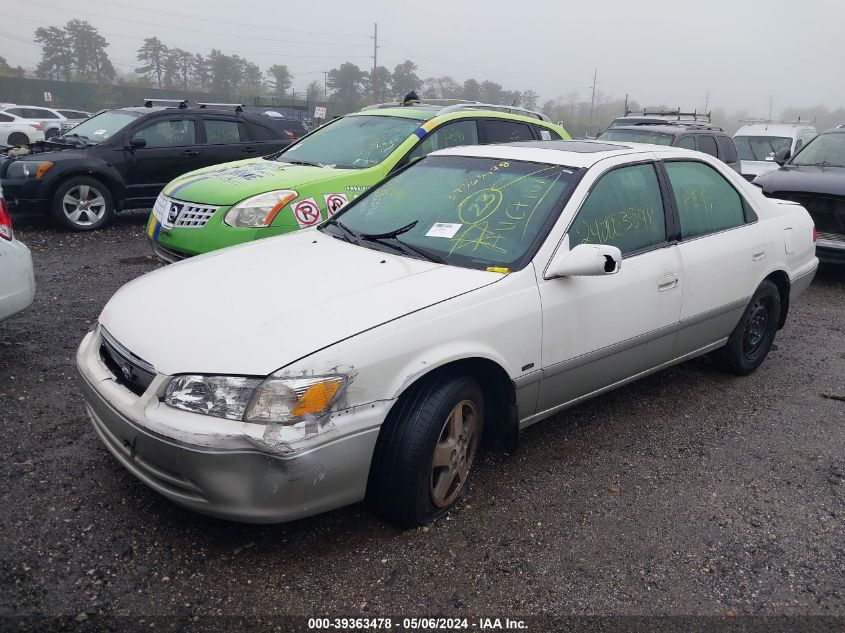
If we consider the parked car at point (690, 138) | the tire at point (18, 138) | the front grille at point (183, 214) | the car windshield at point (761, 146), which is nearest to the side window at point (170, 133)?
the front grille at point (183, 214)

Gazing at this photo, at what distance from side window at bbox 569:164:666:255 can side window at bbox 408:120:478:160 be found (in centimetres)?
266

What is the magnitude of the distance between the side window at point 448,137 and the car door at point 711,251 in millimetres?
2582

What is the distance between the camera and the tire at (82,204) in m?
8.59

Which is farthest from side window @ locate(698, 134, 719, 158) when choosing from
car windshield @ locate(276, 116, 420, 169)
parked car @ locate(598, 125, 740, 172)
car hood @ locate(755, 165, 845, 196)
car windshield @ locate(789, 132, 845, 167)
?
car windshield @ locate(276, 116, 420, 169)

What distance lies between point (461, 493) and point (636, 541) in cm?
78

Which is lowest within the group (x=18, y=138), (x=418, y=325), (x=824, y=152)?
(x=418, y=325)

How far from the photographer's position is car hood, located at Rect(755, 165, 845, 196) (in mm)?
7625

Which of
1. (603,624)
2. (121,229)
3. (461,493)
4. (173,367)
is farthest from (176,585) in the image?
(121,229)

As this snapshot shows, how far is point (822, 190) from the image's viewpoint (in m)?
7.64

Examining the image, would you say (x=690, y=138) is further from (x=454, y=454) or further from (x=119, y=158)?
(x=454, y=454)

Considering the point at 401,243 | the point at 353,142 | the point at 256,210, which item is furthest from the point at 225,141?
the point at 401,243

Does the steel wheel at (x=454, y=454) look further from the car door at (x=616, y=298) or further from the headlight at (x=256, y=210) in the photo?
the headlight at (x=256, y=210)

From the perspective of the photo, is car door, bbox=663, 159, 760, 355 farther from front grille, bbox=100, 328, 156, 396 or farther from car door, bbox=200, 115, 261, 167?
car door, bbox=200, 115, 261, 167

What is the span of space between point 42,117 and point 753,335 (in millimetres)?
25041
